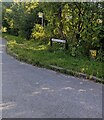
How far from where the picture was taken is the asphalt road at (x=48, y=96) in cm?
608

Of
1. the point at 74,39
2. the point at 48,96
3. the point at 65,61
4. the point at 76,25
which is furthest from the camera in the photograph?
the point at 76,25

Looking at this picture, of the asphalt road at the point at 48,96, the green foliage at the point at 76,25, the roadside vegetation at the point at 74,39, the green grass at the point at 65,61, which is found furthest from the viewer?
the green foliage at the point at 76,25

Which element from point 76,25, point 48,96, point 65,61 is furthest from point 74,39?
point 48,96

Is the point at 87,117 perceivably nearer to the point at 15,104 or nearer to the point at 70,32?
the point at 15,104

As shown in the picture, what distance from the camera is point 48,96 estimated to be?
23.8 feet

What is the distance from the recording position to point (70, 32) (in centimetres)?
1491

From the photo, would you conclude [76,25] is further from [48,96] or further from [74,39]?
[48,96]

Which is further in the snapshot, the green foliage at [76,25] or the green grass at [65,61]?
the green foliage at [76,25]

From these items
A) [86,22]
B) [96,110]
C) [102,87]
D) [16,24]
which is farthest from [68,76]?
[16,24]

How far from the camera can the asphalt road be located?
6.08 metres

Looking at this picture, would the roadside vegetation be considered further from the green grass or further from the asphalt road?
the asphalt road

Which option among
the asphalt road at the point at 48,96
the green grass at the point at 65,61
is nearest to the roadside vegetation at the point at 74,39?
the green grass at the point at 65,61

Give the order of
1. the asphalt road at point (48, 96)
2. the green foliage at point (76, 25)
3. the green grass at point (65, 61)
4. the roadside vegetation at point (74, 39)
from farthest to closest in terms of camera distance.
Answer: the green foliage at point (76, 25), the roadside vegetation at point (74, 39), the green grass at point (65, 61), the asphalt road at point (48, 96)

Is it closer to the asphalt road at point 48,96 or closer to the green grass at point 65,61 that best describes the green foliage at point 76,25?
the green grass at point 65,61
